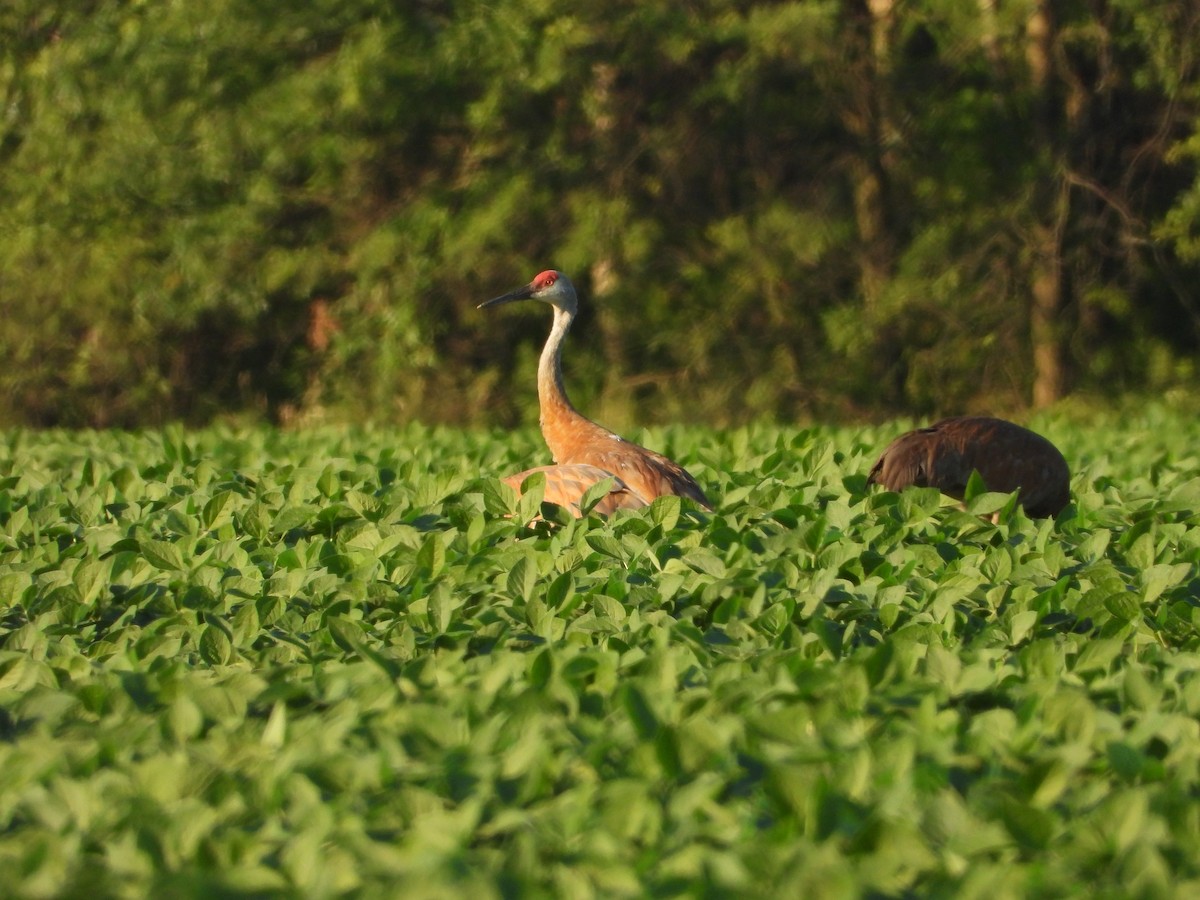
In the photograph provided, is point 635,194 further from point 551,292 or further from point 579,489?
point 579,489

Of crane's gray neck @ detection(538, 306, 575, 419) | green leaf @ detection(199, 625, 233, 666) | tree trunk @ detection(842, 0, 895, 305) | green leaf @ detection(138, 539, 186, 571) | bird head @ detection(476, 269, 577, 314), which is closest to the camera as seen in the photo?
green leaf @ detection(199, 625, 233, 666)

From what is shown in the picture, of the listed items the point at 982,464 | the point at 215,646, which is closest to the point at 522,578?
the point at 215,646

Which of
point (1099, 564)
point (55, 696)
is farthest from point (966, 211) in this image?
point (55, 696)

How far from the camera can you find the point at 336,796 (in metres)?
2.92

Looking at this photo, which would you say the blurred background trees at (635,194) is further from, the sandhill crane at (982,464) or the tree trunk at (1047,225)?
the sandhill crane at (982,464)

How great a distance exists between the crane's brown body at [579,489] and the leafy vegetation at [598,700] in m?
0.35

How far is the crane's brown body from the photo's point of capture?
6203 mm

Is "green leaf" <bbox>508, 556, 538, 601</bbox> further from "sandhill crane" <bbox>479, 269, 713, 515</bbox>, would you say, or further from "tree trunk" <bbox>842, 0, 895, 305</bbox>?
"tree trunk" <bbox>842, 0, 895, 305</bbox>

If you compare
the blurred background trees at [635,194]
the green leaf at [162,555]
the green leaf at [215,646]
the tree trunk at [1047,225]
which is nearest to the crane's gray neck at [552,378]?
the green leaf at [162,555]

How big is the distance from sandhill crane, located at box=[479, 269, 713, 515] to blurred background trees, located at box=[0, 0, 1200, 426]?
28.4 feet

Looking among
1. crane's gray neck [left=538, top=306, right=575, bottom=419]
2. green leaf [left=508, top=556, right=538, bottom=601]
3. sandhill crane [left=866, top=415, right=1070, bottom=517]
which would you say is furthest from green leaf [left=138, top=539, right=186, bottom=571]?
sandhill crane [left=866, top=415, right=1070, bottom=517]

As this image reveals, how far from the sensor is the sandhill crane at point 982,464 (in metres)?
6.96

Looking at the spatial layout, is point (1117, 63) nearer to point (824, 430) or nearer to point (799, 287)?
point (799, 287)

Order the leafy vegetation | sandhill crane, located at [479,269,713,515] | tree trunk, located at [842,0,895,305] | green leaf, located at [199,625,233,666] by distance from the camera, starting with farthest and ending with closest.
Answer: tree trunk, located at [842,0,895,305] → sandhill crane, located at [479,269,713,515] → green leaf, located at [199,625,233,666] → the leafy vegetation
